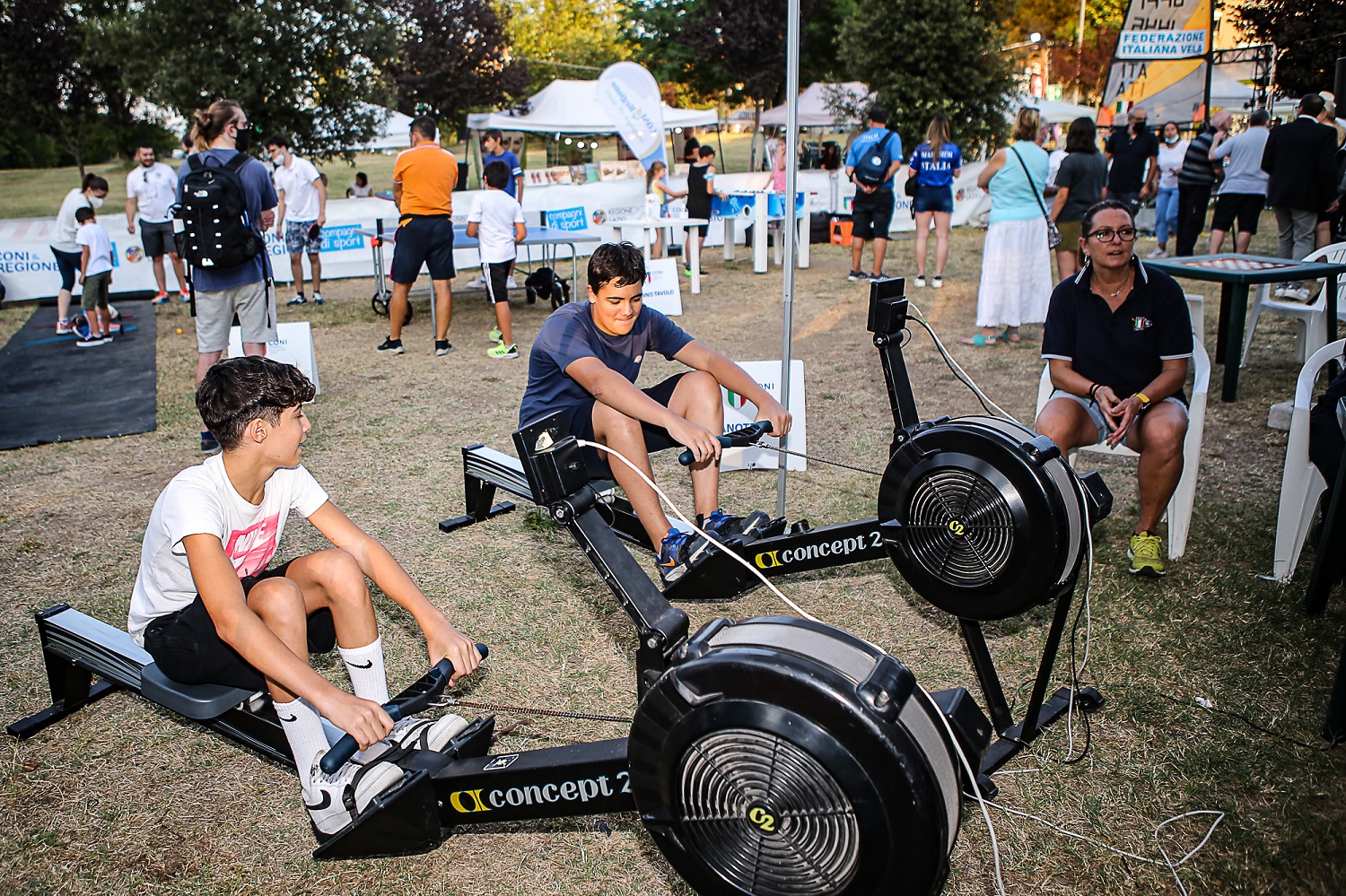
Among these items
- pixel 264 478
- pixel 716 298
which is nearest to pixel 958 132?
pixel 716 298

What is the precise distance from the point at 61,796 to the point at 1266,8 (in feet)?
91.5

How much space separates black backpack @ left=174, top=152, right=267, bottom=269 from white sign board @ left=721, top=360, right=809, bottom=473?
3.11 m

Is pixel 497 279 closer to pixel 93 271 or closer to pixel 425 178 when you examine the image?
pixel 425 178

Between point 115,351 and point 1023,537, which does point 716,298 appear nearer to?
point 115,351

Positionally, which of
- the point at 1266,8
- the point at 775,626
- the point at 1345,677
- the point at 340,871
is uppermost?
the point at 1266,8

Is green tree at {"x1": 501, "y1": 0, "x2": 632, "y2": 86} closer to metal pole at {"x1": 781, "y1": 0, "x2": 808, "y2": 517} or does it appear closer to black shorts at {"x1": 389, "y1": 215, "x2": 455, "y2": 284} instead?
black shorts at {"x1": 389, "y1": 215, "x2": 455, "y2": 284}

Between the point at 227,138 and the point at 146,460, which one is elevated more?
the point at 227,138

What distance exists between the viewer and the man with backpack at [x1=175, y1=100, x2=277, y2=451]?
545 cm

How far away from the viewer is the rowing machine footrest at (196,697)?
Answer: 2.46 metres

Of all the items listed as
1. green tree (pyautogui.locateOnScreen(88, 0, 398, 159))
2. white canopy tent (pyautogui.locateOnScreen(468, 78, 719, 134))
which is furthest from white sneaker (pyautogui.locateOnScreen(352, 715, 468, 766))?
white canopy tent (pyautogui.locateOnScreen(468, 78, 719, 134))

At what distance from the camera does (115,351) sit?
870 centimetres

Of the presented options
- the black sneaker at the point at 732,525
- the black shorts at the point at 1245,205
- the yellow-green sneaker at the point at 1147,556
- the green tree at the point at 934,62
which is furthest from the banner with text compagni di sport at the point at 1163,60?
the black sneaker at the point at 732,525

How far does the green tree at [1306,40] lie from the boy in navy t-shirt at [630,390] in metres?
21.6

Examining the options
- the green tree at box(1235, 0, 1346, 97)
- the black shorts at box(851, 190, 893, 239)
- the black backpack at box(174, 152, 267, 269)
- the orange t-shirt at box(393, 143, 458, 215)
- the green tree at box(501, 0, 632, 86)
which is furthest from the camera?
the green tree at box(501, 0, 632, 86)
